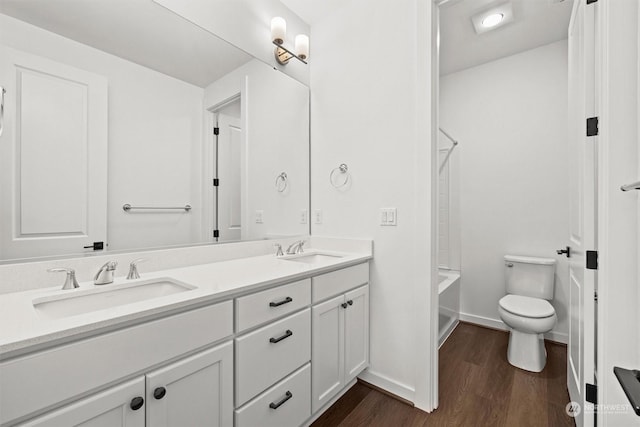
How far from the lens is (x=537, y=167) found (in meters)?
2.51

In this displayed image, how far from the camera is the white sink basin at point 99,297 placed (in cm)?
94

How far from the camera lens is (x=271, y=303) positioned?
1180 millimetres

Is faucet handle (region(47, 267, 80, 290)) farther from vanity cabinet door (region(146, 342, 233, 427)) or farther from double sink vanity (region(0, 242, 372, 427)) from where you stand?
vanity cabinet door (region(146, 342, 233, 427))

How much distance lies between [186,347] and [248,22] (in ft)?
6.20

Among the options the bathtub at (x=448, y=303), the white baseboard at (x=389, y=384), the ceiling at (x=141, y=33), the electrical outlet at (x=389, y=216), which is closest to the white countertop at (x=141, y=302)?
the electrical outlet at (x=389, y=216)

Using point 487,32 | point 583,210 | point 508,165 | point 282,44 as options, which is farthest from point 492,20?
point 583,210

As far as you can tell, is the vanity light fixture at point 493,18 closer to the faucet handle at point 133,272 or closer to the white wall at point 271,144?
the white wall at point 271,144

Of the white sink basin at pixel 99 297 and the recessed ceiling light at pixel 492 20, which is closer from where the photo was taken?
the white sink basin at pixel 99 297

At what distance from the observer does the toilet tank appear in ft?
7.77

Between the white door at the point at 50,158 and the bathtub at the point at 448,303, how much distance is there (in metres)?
2.38

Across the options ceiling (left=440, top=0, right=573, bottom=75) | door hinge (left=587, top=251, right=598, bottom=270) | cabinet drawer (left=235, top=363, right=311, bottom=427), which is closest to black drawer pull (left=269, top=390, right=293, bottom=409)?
cabinet drawer (left=235, top=363, right=311, bottom=427)

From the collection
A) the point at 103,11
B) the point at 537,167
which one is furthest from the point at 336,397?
the point at 537,167

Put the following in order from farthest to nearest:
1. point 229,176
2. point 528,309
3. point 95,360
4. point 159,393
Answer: point 528,309 → point 229,176 → point 159,393 → point 95,360

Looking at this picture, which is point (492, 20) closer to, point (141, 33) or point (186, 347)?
point (141, 33)
